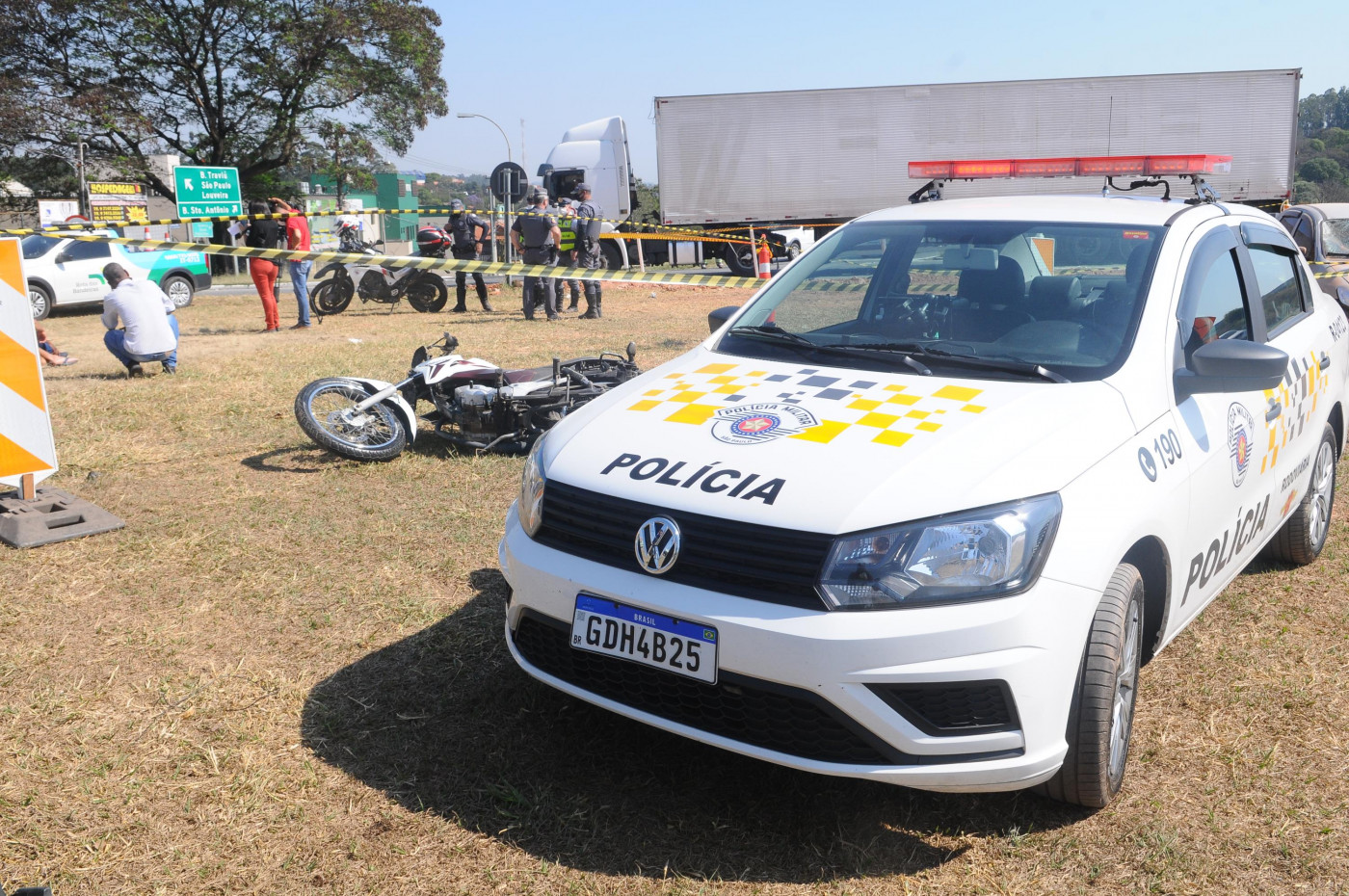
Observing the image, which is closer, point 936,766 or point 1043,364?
point 936,766

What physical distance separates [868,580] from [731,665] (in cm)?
41

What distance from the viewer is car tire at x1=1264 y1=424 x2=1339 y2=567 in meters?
4.78

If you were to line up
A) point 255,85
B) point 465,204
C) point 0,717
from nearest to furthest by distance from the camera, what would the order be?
point 0,717 < point 465,204 < point 255,85

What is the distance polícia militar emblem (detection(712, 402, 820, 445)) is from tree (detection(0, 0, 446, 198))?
114 feet

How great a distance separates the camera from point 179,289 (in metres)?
19.2

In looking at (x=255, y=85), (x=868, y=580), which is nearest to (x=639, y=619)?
(x=868, y=580)

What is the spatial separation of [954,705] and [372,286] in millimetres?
16356

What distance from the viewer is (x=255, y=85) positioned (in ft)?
113

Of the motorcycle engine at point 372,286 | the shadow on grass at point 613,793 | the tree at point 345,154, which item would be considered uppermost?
the tree at point 345,154

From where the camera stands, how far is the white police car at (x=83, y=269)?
17.7m

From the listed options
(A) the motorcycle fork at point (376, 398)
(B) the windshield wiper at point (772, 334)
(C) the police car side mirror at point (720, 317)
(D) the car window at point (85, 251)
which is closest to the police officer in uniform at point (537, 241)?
(D) the car window at point (85, 251)

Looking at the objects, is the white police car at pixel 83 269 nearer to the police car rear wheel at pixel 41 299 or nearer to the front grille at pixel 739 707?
the police car rear wheel at pixel 41 299

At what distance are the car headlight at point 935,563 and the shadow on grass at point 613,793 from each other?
0.78 m

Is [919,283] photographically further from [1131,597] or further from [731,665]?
[731,665]
